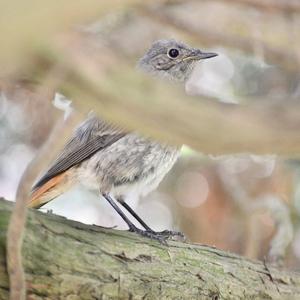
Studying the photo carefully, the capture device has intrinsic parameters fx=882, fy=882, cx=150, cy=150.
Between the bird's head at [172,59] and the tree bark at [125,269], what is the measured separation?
1.84 m

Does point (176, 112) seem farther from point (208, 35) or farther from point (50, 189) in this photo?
point (50, 189)

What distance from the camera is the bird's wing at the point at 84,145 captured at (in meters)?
4.93

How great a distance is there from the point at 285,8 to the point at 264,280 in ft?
4.58

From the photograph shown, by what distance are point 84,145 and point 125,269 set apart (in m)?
1.61

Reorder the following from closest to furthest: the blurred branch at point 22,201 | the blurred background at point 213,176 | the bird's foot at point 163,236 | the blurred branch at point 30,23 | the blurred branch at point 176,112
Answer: the blurred branch at point 30,23, the blurred branch at point 176,112, the blurred branch at point 22,201, the bird's foot at point 163,236, the blurred background at point 213,176

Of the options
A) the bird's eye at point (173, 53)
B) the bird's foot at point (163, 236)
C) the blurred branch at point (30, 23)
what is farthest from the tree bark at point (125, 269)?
the bird's eye at point (173, 53)

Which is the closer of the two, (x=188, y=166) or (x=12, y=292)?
(x=12, y=292)

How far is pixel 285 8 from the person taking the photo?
10.7 ft

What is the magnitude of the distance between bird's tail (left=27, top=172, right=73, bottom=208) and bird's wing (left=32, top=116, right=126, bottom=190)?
3cm

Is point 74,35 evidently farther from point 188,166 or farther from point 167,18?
point 188,166

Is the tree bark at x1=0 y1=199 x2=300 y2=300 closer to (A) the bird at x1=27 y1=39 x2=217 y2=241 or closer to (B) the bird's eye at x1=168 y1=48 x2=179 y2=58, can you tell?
(A) the bird at x1=27 y1=39 x2=217 y2=241

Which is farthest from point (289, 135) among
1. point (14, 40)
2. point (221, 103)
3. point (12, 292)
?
point (12, 292)

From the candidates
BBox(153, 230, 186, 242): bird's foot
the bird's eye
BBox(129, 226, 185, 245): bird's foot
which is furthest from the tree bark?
the bird's eye

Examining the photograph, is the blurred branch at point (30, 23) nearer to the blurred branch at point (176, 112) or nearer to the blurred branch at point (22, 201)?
the blurred branch at point (176, 112)
